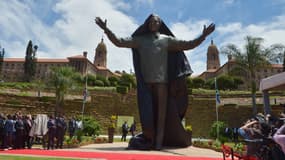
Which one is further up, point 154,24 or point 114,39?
point 154,24

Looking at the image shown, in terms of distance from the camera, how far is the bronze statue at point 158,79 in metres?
9.60

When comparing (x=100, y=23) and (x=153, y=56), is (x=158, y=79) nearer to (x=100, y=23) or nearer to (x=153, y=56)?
(x=153, y=56)

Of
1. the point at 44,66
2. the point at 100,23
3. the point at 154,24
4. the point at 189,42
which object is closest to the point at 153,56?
the point at 154,24

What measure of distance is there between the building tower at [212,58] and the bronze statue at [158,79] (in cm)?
11868

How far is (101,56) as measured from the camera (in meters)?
127

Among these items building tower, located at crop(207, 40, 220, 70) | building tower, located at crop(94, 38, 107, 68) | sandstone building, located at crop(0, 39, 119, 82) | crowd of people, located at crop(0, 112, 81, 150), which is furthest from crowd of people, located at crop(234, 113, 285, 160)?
building tower, located at crop(207, 40, 220, 70)

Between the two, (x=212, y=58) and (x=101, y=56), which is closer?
(x=212, y=58)

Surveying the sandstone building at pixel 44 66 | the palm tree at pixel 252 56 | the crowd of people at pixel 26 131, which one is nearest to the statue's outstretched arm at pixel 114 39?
the crowd of people at pixel 26 131

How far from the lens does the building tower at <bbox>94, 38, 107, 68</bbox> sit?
126375mm

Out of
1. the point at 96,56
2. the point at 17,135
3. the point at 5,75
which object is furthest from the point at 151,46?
the point at 96,56

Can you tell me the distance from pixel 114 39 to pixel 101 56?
119m

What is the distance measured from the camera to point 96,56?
127875mm

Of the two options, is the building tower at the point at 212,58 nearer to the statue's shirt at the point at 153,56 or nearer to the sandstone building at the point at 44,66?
the sandstone building at the point at 44,66

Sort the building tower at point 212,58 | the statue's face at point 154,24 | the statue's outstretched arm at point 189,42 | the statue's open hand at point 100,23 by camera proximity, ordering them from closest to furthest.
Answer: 1. the statue's open hand at point 100,23
2. the statue's outstretched arm at point 189,42
3. the statue's face at point 154,24
4. the building tower at point 212,58
